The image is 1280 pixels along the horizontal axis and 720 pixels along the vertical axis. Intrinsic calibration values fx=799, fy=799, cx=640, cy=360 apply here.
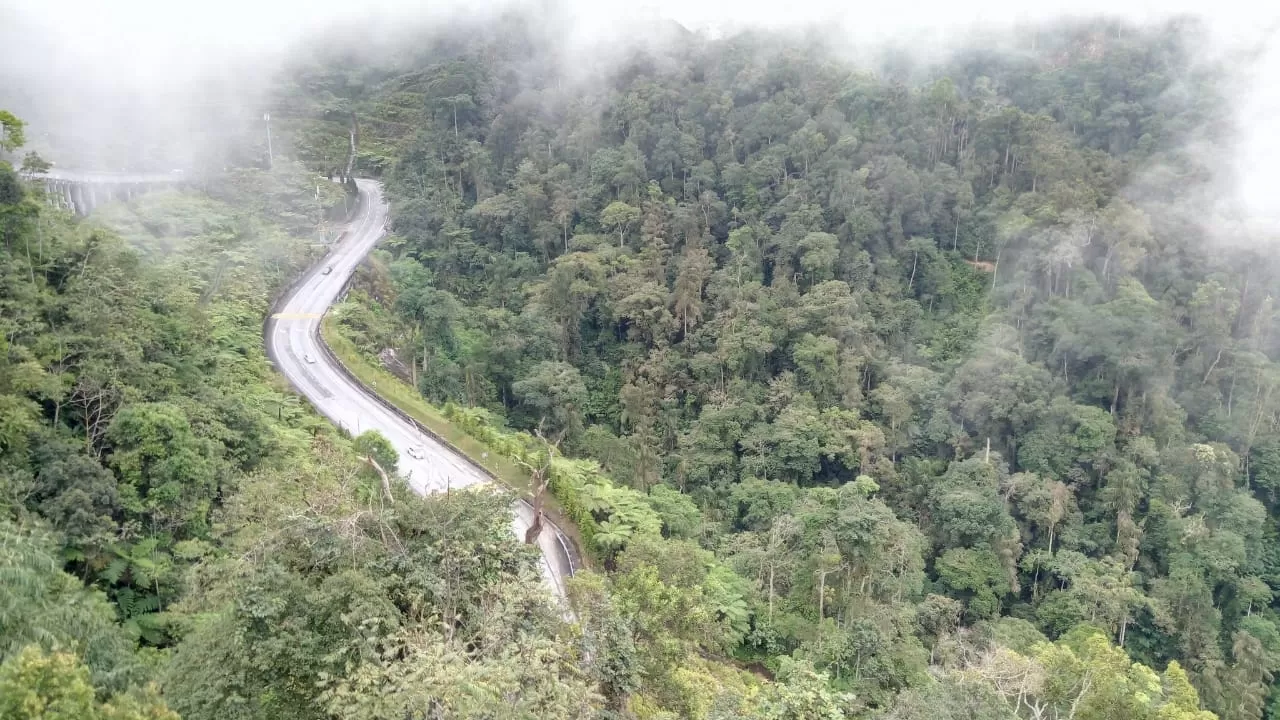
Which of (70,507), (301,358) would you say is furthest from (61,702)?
(301,358)

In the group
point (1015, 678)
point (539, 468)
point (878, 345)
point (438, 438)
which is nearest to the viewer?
point (1015, 678)

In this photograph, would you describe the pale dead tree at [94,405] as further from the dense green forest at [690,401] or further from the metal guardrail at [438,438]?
the metal guardrail at [438,438]

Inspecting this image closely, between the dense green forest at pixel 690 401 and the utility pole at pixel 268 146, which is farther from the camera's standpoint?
the utility pole at pixel 268 146

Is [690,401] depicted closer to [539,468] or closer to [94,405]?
[539,468]

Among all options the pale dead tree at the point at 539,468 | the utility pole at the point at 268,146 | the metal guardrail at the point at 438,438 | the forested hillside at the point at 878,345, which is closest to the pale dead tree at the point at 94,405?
the metal guardrail at the point at 438,438

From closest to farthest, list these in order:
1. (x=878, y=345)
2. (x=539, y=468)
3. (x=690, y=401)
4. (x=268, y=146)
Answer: (x=539, y=468), (x=690, y=401), (x=878, y=345), (x=268, y=146)

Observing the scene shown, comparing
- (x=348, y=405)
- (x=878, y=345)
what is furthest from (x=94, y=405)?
(x=878, y=345)
